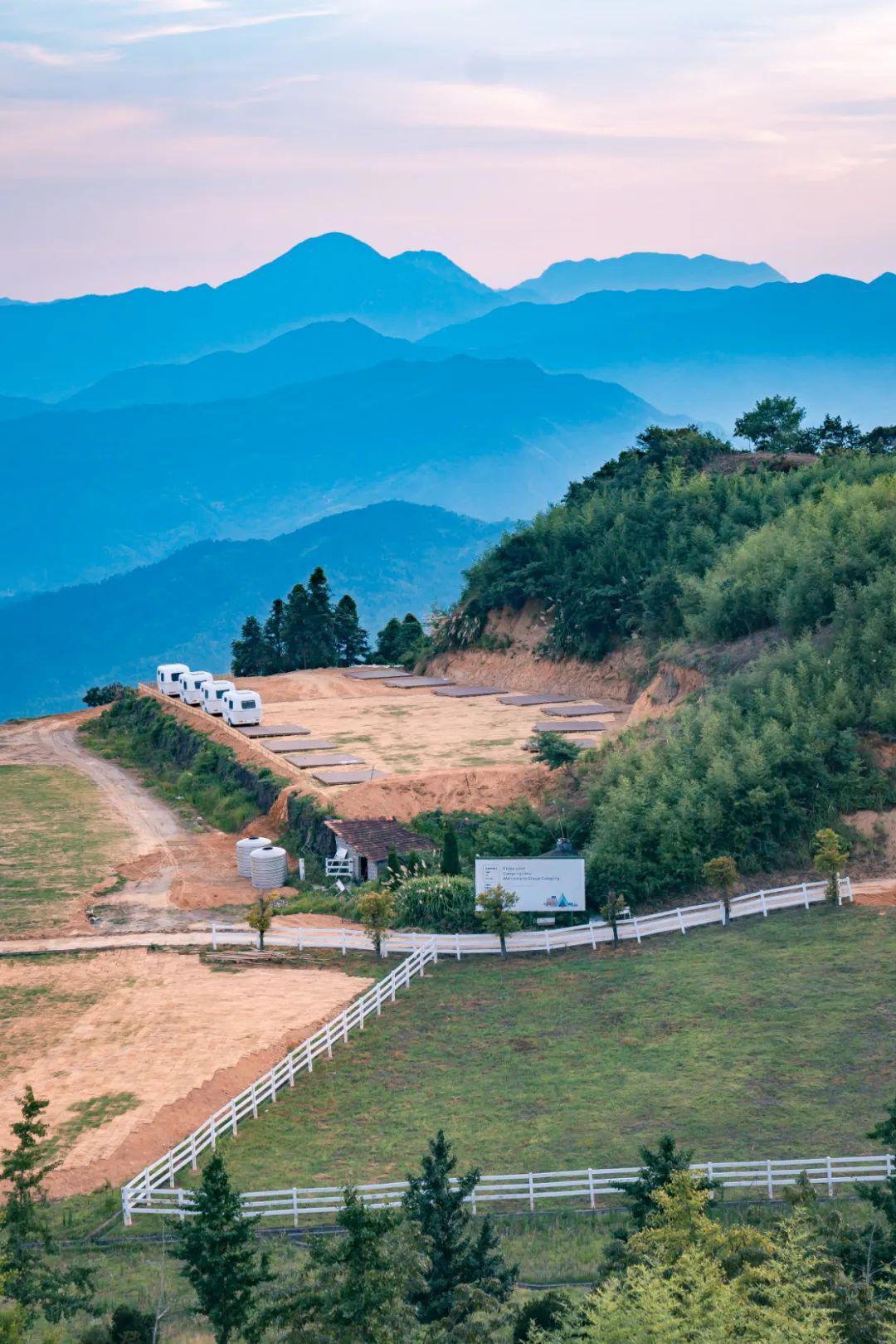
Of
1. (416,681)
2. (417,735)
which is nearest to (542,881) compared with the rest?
(417,735)

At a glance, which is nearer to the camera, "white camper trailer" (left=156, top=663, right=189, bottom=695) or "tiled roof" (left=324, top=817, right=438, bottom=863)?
"tiled roof" (left=324, top=817, right=438, bottom=863)

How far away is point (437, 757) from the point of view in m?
55.4

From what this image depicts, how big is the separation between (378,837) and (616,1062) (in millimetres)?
16947

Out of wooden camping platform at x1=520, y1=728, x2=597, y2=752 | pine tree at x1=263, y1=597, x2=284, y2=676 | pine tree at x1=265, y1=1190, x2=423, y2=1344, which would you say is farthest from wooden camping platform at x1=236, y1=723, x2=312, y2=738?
pine tree at x1=265, y1=1190, x2=423, y2=1344

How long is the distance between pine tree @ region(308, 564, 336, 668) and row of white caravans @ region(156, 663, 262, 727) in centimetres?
1300

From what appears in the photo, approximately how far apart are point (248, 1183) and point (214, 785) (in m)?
33.4

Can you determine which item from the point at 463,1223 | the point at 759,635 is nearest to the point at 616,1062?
the point at 463,1223

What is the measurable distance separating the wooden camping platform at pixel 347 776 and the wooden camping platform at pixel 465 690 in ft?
58.2

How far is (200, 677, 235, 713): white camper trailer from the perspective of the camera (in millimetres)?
67438

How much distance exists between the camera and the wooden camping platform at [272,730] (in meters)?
62.5

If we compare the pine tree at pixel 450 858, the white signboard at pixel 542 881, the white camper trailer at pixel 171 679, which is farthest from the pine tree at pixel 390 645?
the white signboard at pixel 542 881

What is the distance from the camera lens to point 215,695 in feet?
222

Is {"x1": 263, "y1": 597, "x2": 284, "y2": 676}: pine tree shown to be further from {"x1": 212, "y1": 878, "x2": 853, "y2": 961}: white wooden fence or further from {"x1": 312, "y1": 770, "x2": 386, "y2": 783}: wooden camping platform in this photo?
{"x1": 212, "y1": 878, "x2": 853, "y2": 961}: white wooden fence

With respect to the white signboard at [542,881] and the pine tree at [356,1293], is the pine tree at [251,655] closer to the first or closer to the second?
the white signboard at [542,881]
